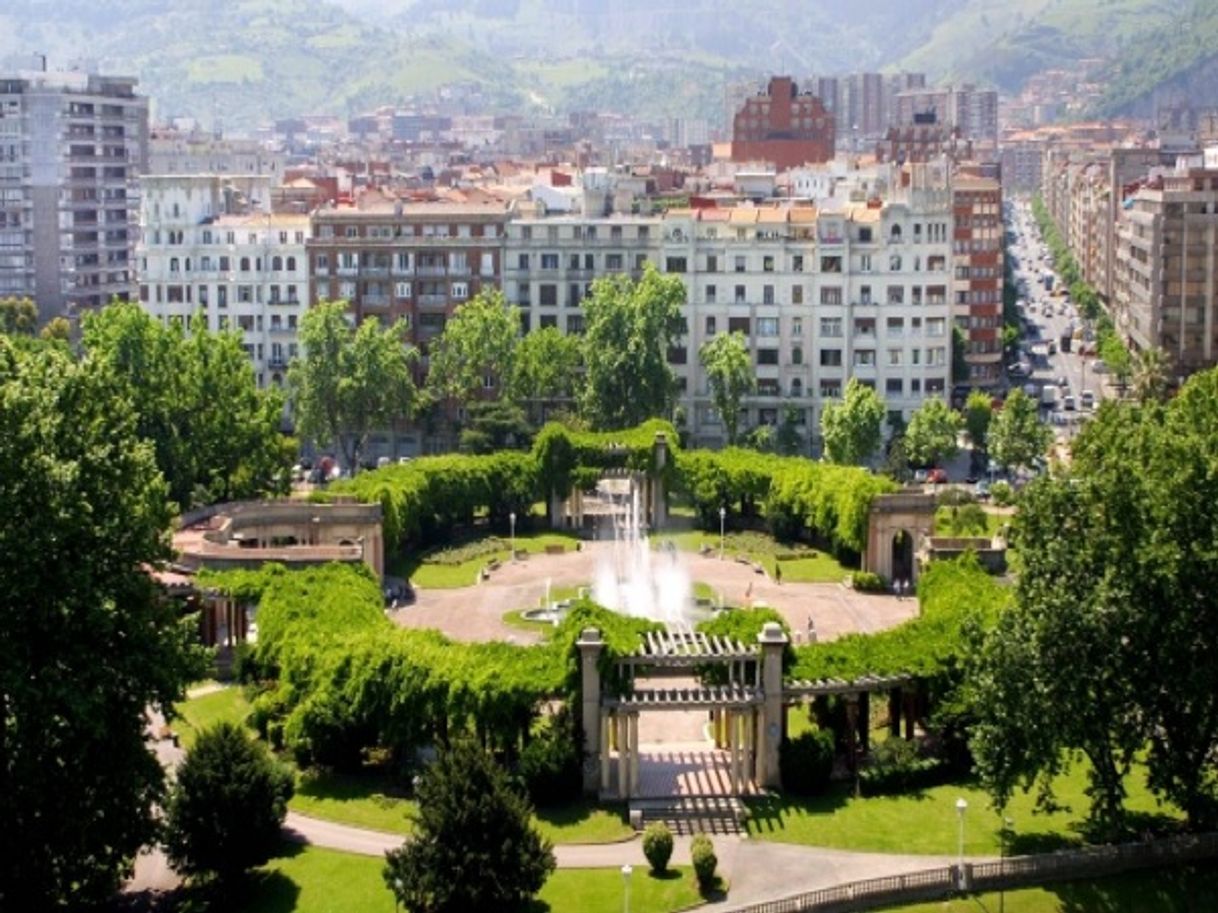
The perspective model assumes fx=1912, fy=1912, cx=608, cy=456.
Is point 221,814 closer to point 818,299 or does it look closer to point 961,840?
point 961,840

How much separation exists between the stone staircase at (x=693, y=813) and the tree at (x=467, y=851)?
7581 mm

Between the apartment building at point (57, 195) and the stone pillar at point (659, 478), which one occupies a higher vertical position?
the apartment building at point (57, 195)

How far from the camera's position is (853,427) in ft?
348

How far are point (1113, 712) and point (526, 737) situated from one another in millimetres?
17449

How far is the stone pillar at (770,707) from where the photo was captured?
186 feet

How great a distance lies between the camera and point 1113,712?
161 ft

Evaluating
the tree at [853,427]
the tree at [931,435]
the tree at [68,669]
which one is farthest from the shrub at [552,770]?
the tree at [931,435]

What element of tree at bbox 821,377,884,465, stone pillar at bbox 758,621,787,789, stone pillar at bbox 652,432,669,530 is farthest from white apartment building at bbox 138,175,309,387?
stone pillar at bbox 758,621,787,789

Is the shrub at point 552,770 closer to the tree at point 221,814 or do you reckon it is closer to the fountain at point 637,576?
the tree at point 221,814

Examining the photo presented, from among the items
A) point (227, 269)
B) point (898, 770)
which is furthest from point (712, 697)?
point (227, 269)

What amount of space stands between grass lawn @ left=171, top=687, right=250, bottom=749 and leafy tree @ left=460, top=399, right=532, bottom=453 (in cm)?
4422

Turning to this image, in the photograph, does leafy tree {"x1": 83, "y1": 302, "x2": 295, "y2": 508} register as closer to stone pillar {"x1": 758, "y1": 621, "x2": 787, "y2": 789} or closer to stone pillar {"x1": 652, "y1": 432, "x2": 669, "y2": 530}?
stone pillar {"x1": 652, "y1": 432, "x2": 669, "y2": 530}

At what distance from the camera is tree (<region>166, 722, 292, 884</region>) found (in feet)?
159

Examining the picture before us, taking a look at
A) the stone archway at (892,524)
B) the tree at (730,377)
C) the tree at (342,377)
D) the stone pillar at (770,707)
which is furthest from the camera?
the tree at (730,377)
